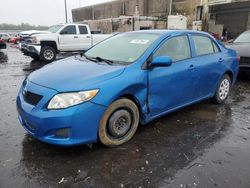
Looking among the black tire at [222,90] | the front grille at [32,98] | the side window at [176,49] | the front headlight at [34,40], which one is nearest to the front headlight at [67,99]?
the front grille at [32,98]

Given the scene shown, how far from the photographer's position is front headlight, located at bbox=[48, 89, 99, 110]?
2.88 meters

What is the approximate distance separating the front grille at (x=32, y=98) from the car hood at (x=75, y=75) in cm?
17

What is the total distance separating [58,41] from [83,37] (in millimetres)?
1435

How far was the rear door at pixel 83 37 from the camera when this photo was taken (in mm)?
12852

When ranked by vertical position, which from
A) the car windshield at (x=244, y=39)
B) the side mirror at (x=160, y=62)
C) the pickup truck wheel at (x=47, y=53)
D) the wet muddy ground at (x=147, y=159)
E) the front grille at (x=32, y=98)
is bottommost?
the wet muddy ground at (x=147, y=159)

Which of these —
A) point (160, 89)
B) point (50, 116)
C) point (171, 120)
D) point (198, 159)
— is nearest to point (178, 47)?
point (160, 89)

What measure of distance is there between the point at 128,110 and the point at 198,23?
79.3ft

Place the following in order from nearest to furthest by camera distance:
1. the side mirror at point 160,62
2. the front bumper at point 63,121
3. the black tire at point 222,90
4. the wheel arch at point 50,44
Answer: the front bumper at point 63,121 < the side mirror at point 160,62 < the black tire at point 222,90 < the wheel arch at point 50,44

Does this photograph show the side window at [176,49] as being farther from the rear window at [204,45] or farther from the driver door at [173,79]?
the rear window at [204,45]

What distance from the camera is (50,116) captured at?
283cm

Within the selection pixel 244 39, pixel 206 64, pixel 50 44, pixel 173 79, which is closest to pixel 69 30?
pixel 50 44

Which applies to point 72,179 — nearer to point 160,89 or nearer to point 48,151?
point 48,151

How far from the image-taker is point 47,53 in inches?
473

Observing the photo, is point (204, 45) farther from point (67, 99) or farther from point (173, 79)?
point (67, 99)
